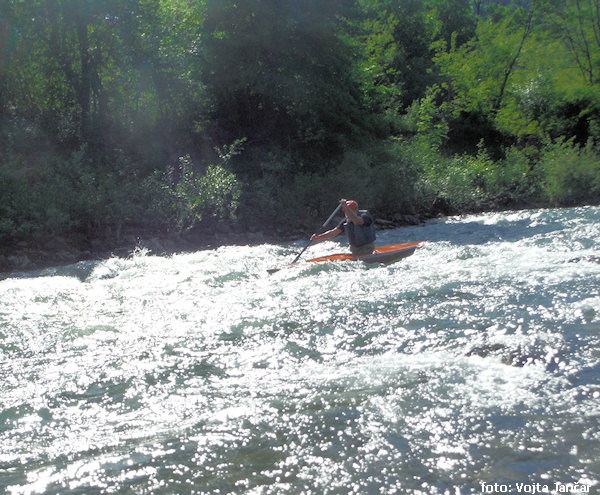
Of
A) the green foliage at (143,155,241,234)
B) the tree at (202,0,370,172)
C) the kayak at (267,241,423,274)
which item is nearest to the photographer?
the kayak at (267,241,423,274)

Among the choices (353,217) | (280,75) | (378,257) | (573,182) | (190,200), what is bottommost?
(378,257)

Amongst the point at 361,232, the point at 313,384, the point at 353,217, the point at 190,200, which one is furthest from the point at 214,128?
the point at 313,384

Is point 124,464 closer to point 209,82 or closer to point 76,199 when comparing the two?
point 76,199

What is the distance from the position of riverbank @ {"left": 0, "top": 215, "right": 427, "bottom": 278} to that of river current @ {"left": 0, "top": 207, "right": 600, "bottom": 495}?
9.50 feet

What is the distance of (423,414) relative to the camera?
3.99 m

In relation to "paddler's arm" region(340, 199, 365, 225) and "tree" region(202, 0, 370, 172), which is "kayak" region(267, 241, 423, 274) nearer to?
"paddler's arm" region(340, 199, 365, 225)

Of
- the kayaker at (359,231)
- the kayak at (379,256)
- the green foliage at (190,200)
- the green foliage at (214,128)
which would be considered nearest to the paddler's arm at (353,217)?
the kayaker at (359,231)

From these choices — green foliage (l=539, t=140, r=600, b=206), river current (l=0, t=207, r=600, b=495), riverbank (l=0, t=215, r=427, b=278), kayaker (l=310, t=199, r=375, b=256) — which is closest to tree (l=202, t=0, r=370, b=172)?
riverbank (l=0, t=215, r=427, b=278)

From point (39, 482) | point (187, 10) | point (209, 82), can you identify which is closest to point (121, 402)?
point (39, 482)

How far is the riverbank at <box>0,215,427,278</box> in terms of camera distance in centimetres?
1135

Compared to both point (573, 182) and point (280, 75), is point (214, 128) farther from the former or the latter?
point (573, 182)

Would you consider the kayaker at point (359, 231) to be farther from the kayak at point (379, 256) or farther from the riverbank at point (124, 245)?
the riverbank at point (124, 245)

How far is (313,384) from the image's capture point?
464 cm

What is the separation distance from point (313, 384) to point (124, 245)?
8.87 meters
